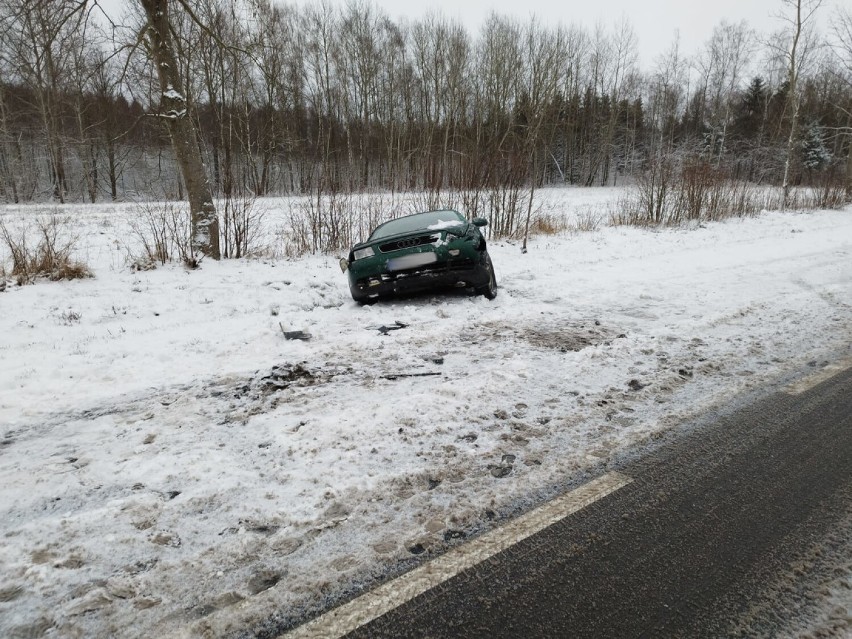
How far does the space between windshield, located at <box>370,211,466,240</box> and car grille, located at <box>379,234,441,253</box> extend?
15.7 inches

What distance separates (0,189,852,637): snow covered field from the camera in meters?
2.00

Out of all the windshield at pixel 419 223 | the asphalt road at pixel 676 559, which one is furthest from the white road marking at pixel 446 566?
the windshield at pixel 419 223

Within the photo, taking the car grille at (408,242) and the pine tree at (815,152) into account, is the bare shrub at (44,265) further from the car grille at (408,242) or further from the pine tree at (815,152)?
the pine tree at (815,152)

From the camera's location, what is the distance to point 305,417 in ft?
11.1

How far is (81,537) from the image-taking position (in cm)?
222

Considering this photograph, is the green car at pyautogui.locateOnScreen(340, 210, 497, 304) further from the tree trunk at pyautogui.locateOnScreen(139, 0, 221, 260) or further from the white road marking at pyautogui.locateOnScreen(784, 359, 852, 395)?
the tree trunk at pyautogui.locateOnScreen(139, 0, 221, 260)

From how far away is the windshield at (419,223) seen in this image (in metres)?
7.05

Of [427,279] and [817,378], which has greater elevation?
[427,279]

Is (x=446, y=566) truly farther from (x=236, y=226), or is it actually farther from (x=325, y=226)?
(x=325, y=226)

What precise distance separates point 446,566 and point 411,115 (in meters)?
42.9

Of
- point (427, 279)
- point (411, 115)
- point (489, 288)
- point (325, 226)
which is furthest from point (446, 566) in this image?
point (411, 115)

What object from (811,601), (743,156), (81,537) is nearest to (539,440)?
(811,601)

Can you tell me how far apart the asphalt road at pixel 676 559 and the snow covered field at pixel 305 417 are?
10.6 inches

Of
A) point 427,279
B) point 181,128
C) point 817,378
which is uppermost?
point 181,128
